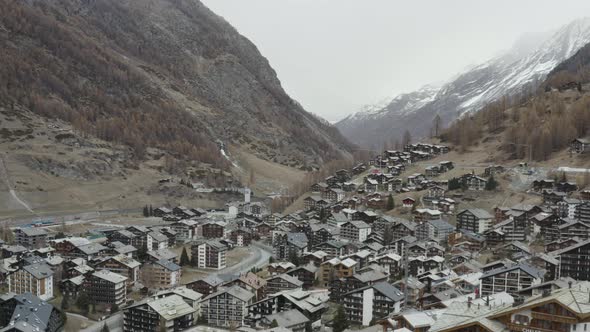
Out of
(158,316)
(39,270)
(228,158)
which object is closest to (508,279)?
(158,316)

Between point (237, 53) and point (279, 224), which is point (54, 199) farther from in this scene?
point (237, 53)

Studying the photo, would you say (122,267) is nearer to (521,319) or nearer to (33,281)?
(33,281)

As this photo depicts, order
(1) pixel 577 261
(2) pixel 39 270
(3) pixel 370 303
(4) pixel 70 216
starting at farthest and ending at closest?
(4) pixel 70 216, (2) pixel 39 270, (1) pixel 577 261, (3) pixel 370 303

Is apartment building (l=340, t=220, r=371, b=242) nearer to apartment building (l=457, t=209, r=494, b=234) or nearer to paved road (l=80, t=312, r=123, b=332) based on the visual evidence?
apartment building (l=457, t=209, r=494, b=234)

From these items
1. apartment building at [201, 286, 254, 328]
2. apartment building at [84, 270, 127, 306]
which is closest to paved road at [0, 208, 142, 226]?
apartment building at [84, 270, 127, 306]

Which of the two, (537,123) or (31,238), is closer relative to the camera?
(31,238)

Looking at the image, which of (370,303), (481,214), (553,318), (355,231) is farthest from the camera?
(355,231)
